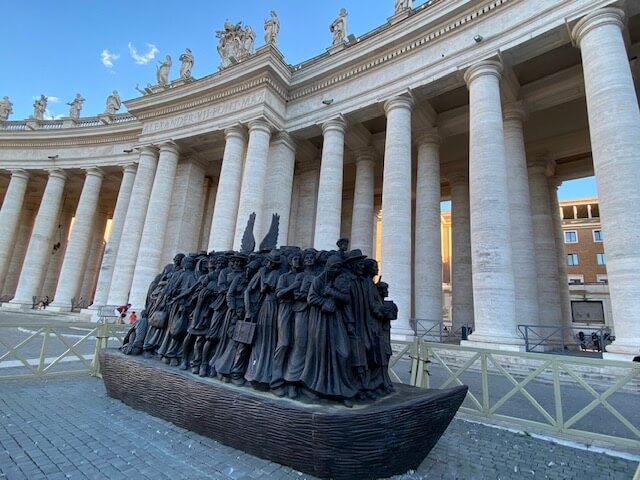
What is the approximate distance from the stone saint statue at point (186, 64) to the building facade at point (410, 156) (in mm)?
1011

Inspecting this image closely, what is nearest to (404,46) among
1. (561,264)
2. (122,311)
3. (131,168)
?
(561,264)

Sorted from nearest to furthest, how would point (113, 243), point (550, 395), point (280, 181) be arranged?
point (550, 395) → point (280, 181) → point (113, 243)

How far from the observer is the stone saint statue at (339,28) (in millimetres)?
19609

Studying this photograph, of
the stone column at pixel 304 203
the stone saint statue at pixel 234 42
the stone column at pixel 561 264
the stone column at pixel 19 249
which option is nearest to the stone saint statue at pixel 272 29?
the stone saint statue at pixel 234 42

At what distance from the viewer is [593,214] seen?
44375 millimetres

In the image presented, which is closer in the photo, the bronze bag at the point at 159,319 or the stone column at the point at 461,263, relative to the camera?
the bronze bag at the point at 159,319

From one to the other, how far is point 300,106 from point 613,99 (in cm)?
1413

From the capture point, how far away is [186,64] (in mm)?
23062

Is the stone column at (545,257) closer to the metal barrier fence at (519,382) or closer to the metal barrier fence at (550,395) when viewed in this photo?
the metal barrier fence at (550,395)

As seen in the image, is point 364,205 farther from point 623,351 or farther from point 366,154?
point 623,351

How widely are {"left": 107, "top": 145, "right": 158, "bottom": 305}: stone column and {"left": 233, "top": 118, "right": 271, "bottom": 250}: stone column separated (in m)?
7.15

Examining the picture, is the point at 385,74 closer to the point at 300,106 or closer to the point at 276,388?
the point at 300,106

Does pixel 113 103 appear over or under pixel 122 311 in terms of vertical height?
over

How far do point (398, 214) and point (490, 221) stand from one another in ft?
12.6
